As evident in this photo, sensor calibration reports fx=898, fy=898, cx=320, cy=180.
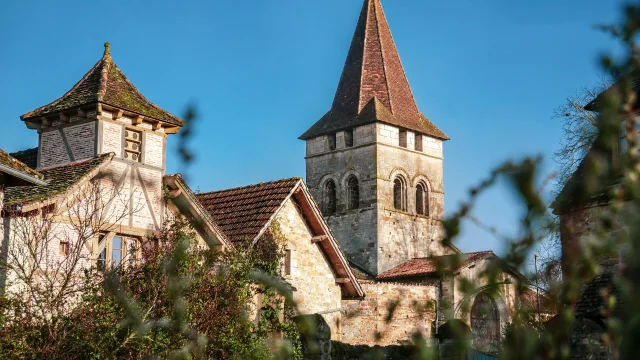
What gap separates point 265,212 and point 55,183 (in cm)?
494

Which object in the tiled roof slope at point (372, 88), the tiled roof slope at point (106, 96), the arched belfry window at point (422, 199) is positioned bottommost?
the tiled roof slope at point (106, 96)

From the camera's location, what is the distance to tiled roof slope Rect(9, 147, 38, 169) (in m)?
18.1

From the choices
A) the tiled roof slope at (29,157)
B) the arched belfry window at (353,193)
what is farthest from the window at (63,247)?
the arched belfry window at (353,193)

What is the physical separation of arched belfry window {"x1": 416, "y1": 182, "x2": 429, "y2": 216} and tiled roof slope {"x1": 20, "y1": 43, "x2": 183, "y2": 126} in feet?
67.4

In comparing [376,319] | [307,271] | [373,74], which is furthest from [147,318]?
[373,74]

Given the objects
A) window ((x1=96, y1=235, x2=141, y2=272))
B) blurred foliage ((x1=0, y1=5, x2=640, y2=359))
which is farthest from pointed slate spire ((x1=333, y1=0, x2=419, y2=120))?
window ((x1=96, y1=235, x2=141, y2=272))

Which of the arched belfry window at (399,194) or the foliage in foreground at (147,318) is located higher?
the arched belfry window at (399,194)

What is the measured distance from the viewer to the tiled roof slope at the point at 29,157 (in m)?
18.1

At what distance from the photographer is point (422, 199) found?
122 ft

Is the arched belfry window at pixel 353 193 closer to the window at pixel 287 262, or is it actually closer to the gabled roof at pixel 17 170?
the window at pixel 287 262

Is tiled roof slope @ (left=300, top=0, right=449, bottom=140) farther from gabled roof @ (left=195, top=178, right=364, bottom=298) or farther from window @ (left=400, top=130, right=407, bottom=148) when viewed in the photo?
gabled roof @ (left=195, top=178, right=364, bottom=298)

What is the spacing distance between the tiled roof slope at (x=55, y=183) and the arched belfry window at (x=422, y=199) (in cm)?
2252

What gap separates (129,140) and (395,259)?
19.0 meters


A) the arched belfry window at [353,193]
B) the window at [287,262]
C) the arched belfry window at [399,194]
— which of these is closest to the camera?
the window at [287,262]
